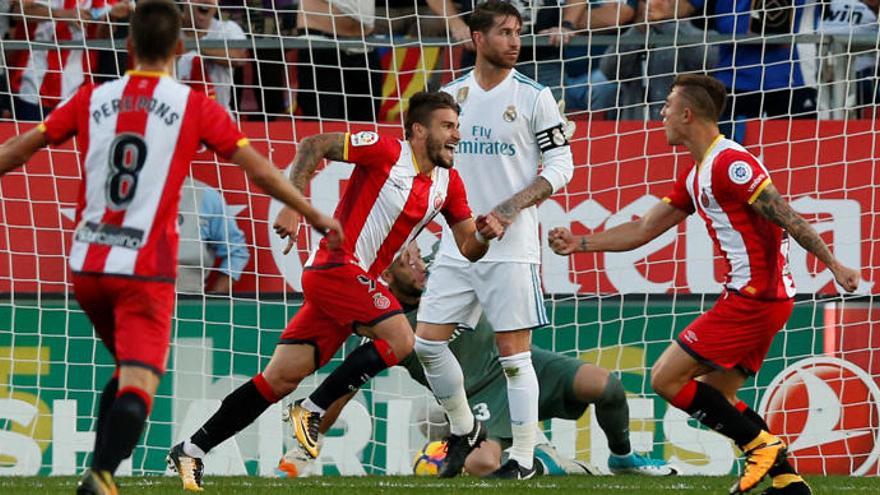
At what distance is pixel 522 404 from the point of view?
316 inches

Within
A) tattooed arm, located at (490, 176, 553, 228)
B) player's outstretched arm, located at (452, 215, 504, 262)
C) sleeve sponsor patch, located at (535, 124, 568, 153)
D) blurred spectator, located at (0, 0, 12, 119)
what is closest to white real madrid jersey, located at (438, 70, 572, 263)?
sleeve sponsor patch, located at (535, 124, 568, 153)

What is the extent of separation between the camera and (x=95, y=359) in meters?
9.69

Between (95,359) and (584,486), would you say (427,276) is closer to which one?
(584,486)

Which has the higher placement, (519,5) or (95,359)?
(519,5)

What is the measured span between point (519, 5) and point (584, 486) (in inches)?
139

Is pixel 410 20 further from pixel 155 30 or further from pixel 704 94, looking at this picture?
pixel 155 30

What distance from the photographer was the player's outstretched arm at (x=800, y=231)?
678 cm

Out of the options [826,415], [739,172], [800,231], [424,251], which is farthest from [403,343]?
[826,415]

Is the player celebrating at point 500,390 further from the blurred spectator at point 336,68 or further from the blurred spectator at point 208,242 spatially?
the blurred spectator at point 336,68

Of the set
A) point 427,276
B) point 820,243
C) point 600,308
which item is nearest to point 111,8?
point 427,276

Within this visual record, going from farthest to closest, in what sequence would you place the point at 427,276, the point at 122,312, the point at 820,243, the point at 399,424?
the point at 399,424 → the point at 427,276 → the point at 820,243 → the point at 122,312

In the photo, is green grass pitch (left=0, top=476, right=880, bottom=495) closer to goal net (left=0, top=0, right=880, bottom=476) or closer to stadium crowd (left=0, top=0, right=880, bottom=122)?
goal net (left=0, top=0, right=880, bottom=476)

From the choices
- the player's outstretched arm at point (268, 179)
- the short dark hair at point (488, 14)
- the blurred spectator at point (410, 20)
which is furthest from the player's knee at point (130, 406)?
the blurred spectator at point (410, 20)

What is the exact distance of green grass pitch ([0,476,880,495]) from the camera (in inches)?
291
